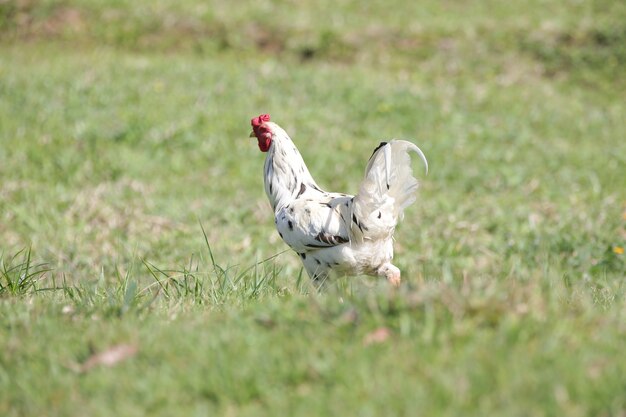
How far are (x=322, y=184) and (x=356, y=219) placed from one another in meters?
4.66

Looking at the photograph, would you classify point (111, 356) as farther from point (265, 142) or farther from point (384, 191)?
point (265, 142)

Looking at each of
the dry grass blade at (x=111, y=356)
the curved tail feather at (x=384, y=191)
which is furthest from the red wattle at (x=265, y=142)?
the dry grass blade at (x=111, y=356)

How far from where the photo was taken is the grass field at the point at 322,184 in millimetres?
2730

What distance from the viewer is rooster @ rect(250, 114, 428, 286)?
4.34 meters

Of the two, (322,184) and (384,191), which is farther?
(322,184)

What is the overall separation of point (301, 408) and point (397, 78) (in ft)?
37.4

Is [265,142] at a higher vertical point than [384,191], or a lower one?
higher

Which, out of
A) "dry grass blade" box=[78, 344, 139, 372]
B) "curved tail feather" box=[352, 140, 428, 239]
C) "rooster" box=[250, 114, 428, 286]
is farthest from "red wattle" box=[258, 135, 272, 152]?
"dry grass blade" box=[78, 344, 139, 372]

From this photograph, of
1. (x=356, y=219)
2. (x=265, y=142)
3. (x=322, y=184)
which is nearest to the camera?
(x=356, y=219)

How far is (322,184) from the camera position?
8992 millimetres

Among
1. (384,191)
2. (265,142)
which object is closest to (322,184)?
(265,142)

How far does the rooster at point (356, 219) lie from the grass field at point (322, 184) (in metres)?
0.21

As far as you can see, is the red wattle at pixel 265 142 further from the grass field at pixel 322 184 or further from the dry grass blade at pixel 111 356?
the dry grass blade at pixel 111 356

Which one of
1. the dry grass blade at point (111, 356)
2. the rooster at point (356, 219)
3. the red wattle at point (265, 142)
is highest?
the red wattle at point (265, 142)
